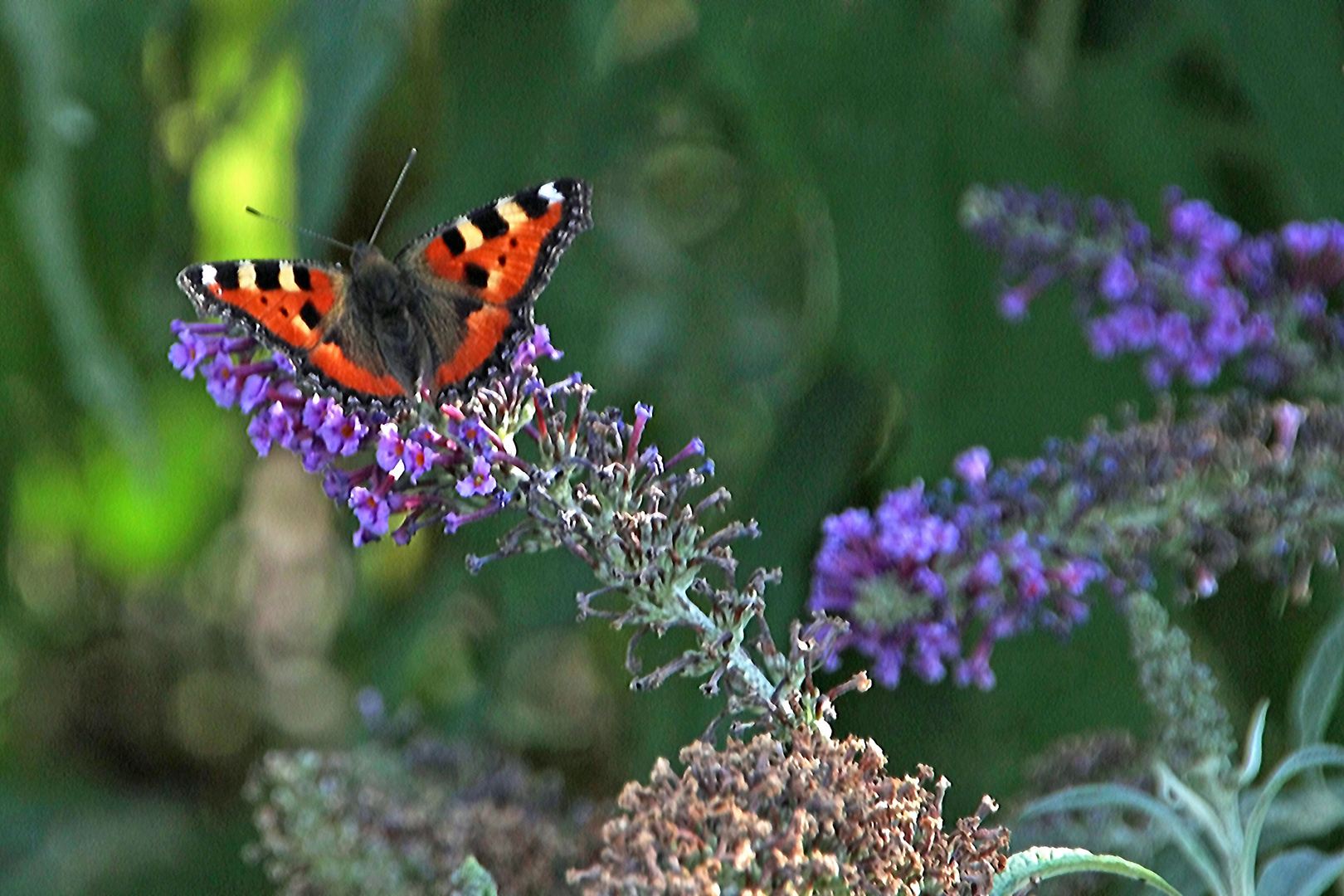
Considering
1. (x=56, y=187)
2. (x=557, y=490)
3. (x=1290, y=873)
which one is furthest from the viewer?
(x=56, y=187)

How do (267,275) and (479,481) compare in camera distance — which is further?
(267,275)

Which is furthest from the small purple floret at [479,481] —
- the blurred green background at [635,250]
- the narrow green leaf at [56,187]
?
the narrow green leaf at [56,187]

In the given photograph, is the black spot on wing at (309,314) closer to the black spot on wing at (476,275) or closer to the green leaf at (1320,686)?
the black spot on wing at (476,275)

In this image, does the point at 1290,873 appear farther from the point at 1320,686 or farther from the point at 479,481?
the point at 479,481

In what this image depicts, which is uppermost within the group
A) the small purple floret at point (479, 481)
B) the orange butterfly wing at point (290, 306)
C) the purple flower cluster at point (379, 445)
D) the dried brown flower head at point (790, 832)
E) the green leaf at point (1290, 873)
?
the orange butterfly wing at point (290, 306)

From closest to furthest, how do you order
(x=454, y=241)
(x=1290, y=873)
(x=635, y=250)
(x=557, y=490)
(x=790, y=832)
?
1. (x=790, y=832)
2. (x=557, y=490)
3. (x=1290, y=873)
4. (x=454, y=241)
5. (x=635, y=250)

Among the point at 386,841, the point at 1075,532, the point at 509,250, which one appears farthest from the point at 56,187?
the point at 1075,532

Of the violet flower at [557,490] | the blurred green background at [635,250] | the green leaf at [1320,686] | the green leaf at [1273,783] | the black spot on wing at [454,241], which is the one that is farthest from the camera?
the blurred green background at [635,250]
